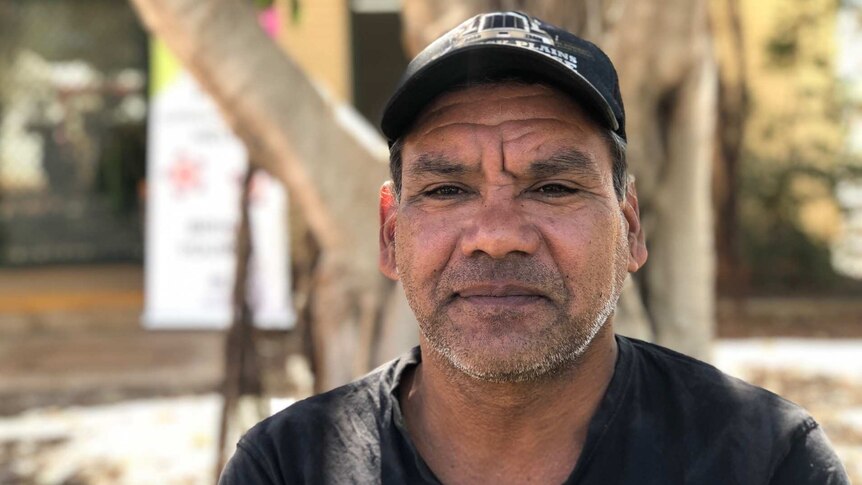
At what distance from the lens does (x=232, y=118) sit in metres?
3.76

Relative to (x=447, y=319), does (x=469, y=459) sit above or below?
below

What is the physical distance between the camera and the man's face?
174cm

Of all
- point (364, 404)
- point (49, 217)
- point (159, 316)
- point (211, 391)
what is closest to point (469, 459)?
point (364, 404)

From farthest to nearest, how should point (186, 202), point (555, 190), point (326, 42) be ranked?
point (326, 42)
point (186, 202)
point (555, 190)

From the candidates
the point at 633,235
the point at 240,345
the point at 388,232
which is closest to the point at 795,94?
the point at 240,345

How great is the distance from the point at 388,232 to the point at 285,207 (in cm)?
608

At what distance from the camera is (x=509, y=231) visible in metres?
1.76

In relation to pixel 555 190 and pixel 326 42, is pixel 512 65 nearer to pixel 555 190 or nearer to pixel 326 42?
pixel 555 190

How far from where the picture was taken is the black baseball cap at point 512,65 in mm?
1756

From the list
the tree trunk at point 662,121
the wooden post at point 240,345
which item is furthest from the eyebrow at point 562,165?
the wooden post at point 240,345

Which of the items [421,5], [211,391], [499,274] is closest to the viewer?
[499,274]

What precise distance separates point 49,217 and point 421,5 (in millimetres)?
7381

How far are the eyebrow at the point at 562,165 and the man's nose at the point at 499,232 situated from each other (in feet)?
0.22

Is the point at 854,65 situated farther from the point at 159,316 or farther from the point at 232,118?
the point at 232,118
